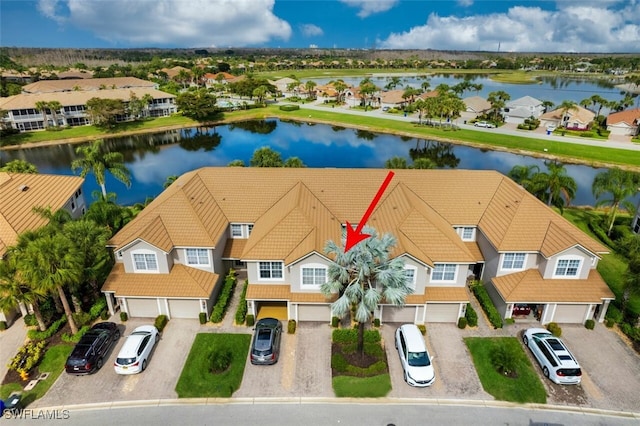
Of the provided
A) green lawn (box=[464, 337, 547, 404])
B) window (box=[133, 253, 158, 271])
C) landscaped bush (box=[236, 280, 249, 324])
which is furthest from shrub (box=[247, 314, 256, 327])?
green lawn (box=[464, 337, 547, 404])

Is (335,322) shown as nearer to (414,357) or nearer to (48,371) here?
(414,357)

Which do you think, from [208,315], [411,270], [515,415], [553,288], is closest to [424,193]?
[411,270]

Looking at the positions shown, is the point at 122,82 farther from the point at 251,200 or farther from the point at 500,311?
the point at 500,311

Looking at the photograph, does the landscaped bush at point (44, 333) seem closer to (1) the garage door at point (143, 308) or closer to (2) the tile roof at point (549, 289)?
(1) the garage door at point (143, 308)

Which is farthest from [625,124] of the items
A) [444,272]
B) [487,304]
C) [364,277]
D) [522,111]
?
[364,277]

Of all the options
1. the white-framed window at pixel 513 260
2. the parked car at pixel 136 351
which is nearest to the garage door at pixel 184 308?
the parked car at pixel 136 351

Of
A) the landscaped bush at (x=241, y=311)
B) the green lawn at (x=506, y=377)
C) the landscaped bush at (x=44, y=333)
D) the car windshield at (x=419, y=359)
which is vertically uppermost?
the car windshield at (x=419, y=359)

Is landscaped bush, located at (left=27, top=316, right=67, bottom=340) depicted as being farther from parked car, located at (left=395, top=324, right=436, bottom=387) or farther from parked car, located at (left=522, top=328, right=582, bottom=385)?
parked car, located at (left=522, top=328, right=582, bottom=385)
